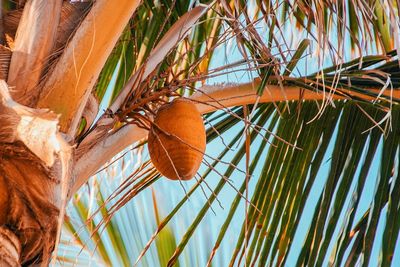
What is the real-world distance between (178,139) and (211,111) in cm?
35

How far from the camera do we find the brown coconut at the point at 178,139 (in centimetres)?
189

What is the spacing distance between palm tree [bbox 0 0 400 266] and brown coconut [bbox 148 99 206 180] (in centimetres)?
5

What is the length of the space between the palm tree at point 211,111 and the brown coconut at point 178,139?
0.17ft

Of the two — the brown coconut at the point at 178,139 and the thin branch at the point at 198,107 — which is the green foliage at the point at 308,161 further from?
the brown coconut at the point at 178,139

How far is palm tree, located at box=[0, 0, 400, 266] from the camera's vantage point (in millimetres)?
1479

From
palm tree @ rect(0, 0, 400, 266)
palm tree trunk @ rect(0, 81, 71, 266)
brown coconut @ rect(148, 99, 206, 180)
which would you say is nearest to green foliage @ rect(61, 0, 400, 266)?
palm tree @ rect(0, 0, 400, 266)

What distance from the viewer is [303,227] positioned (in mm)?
2844

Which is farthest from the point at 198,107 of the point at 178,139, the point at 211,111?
the point at 178,139

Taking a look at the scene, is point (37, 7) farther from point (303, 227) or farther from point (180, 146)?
point (303, 227)

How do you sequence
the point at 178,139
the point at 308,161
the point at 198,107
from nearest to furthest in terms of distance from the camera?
1. the point at 178,139
2. the point at 198,107
3. the point at 308,161

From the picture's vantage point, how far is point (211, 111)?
221 cm

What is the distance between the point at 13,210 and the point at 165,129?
1.72 feet

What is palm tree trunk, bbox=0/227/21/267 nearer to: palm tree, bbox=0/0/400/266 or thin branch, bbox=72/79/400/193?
palm tree, bbox=0/0/400/266

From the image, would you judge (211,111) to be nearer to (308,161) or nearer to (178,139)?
(178,139)
